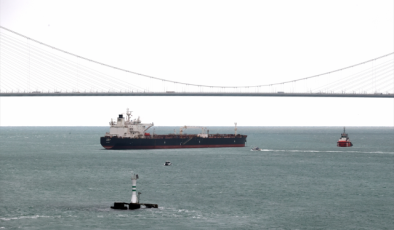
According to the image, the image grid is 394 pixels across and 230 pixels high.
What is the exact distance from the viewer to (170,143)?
11094cm

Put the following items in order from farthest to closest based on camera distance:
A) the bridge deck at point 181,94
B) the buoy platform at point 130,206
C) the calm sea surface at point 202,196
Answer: the bridge deck at point 181,94, the buoy platform at point 130,206, the calm sea surface at point 202,196

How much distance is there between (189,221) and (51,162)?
48068mm

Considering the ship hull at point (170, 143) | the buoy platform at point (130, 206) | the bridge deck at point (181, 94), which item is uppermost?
the bridge deck at point (181, 94)

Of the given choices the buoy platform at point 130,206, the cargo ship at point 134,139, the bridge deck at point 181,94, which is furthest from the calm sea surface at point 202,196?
the bridge deck at point 181,94

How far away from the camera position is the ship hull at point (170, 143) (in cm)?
10381

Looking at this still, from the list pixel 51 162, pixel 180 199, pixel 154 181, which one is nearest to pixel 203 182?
pixel 154 181

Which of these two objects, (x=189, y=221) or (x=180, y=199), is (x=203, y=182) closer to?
(x=180, y=199)

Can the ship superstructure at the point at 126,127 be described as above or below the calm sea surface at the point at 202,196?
above

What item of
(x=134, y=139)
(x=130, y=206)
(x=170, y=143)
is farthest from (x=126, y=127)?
(x=130, y=206)

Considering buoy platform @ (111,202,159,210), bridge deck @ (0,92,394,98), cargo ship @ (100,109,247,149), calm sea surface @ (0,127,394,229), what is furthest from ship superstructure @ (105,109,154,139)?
buoy platform @ (111,202,159,210)

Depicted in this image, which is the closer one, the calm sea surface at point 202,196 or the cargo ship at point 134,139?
the calm sea surface at point 202,196

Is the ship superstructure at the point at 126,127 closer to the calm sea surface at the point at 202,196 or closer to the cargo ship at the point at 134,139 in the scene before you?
the cargo ship at the point at 134,139

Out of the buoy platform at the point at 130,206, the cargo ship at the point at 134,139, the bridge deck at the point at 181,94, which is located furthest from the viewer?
the bridge deck at the point at 181,94

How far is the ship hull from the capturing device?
341 ft
